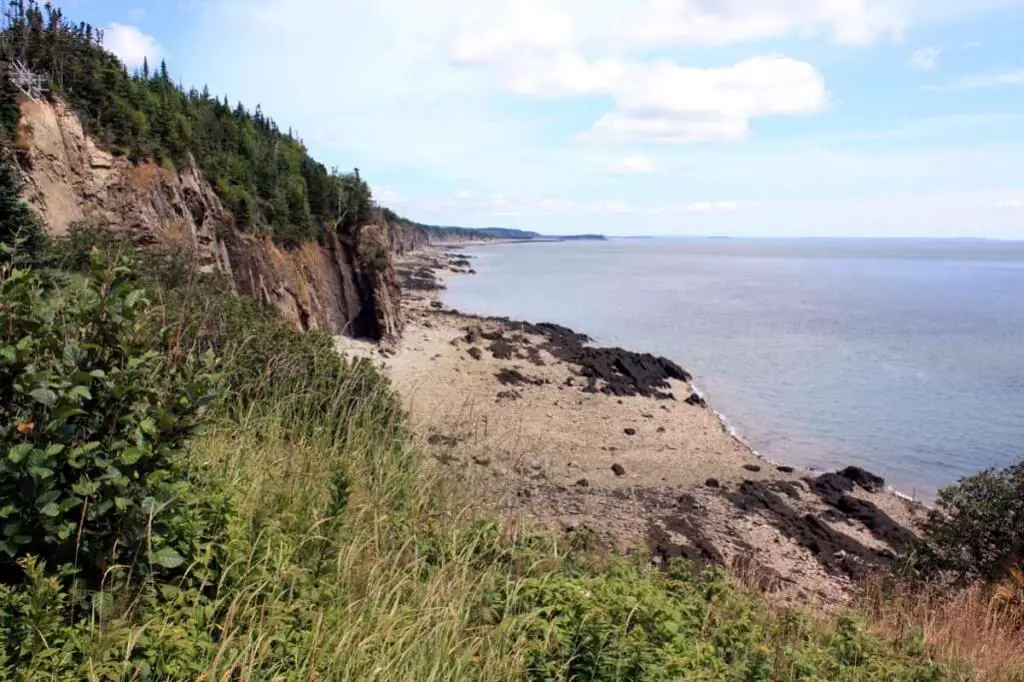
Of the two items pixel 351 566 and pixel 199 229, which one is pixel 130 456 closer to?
pixel 351 566

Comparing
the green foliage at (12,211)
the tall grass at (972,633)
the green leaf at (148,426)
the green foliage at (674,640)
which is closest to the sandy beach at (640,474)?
the green foliage at (674,640)

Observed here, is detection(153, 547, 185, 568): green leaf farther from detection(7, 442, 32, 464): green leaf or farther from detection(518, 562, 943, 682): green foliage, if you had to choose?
detection(518, 562, 943, 682): green foliage

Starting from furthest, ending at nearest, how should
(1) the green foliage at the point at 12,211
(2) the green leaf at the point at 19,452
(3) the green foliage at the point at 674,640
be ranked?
1. (1) the green foliage at the point at 12,211
2. (3) the green foliage at the point at 674,640
3. (2) the green leaf at the point at 19,452

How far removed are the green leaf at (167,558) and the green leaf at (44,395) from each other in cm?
74

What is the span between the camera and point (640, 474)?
2178 centimetres

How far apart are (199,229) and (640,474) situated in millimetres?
18460

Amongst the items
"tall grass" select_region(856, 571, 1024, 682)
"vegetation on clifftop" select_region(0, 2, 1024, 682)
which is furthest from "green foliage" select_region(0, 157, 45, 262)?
"tall grass" select_region(856, 571, 1024, 682)

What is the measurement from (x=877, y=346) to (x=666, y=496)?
37.6 metres

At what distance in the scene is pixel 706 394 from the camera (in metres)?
35.9

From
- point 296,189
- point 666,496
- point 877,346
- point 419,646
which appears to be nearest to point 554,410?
point 666,496

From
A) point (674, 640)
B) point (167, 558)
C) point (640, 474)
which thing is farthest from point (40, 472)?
point (640, 474)

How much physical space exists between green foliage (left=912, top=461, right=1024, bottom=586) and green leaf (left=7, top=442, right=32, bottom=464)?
12.5 m

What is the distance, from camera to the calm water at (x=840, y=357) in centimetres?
2764

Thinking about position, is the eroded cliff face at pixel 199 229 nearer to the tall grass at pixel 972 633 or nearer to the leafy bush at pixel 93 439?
the tall grass at pixel 972 633
